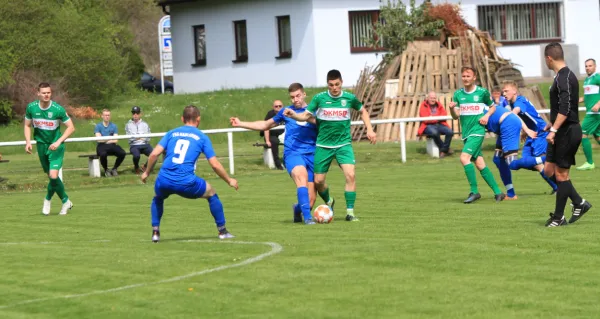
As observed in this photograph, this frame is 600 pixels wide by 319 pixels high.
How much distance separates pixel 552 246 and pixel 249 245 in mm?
3185

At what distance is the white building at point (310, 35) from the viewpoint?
45.6 m

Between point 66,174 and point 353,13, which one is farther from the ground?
point 353,13

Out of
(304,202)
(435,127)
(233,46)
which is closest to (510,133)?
(304,202)

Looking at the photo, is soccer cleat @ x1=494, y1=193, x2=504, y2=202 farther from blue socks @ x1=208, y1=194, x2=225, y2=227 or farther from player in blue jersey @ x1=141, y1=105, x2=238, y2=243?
player in blue jersey @ x1=141, y1=105, x2=238, y2=243

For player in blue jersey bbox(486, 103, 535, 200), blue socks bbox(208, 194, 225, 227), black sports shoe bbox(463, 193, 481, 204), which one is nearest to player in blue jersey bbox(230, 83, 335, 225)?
→ blue socks bbox(208, 194, 225, 227)

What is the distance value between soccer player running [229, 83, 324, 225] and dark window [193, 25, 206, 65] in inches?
1405

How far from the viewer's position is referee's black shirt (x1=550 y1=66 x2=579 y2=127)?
12461 millimetres

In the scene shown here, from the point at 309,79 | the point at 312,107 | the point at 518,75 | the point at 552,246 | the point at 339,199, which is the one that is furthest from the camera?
the point at 309,79

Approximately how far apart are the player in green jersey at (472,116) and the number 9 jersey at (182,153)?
5.34 meters

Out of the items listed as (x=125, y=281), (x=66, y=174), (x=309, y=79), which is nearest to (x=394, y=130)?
(x=66, y=174)

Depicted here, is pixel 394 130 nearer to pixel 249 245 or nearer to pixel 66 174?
pixel 66 174

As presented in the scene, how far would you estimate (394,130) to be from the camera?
32719mm

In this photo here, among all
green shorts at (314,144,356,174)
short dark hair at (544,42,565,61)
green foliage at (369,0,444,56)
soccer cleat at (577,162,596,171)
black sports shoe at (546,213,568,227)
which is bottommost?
soccer cleat at (577,162,596,171)

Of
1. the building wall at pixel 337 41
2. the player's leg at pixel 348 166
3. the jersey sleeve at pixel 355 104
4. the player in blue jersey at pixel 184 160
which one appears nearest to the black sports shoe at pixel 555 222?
the player's leg at pixel 348 166
